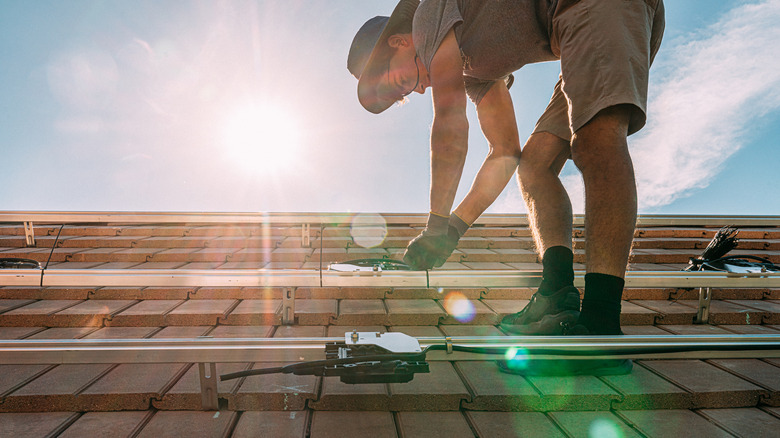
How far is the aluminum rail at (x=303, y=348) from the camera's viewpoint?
80 centimetres

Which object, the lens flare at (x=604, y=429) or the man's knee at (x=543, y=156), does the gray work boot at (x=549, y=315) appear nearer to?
the lens flare at (x=604, y=429)

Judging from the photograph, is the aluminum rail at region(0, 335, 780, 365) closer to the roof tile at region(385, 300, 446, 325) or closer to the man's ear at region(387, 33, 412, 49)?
the roof tile at region(385, 300, 446, 325)

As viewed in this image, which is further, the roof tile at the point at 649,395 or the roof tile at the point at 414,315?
the roof tile at the point at 414,315

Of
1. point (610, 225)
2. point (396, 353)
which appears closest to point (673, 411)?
point (610, 225)

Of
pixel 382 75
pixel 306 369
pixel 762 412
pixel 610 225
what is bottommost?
pixel 762 412

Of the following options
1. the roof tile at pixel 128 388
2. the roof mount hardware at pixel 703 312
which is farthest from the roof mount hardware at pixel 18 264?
the roof mount hardware at pixel 703 312

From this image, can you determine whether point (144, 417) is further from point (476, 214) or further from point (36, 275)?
point (476, 214)

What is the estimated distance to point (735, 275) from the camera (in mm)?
1568

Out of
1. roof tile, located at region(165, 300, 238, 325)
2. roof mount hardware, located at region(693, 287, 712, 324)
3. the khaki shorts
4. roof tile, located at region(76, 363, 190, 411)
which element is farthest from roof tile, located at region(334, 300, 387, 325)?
roof mount hardware, located at region(693, 287, 712, 324)

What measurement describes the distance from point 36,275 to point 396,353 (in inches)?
57.7

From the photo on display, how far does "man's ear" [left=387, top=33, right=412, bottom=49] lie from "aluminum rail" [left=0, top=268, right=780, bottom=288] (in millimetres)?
761

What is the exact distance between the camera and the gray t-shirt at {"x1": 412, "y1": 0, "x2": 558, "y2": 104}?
1143 millimetres

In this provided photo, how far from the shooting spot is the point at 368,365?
0.77m

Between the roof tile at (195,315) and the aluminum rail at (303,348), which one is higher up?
the aluminum rail at (303,348)
